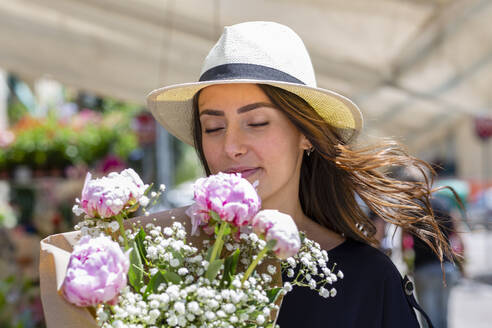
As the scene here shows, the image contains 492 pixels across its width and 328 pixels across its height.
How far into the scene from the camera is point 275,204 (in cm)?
191

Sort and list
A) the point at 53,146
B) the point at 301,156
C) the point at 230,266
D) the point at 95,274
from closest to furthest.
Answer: the point at 95,274 < the point at 230,266 < the point at 301,156 < the point at 53,146

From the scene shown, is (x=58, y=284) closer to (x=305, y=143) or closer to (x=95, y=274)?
(x=95, y=274)

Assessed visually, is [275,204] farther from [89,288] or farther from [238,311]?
[89,288]

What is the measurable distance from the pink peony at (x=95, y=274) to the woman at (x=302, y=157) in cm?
60

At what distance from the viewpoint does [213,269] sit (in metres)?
1.25

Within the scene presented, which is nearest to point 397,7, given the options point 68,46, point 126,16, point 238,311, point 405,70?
point 405,70

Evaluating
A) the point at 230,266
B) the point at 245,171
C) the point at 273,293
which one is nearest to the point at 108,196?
the point at 230,266

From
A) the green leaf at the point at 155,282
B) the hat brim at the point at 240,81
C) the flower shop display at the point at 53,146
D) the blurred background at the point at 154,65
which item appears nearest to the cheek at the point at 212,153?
the hat brim at the point at 240,81

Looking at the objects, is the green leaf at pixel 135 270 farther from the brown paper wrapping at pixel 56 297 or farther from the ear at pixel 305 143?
the ear at pixel 305 143

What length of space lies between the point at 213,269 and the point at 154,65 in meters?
4.90

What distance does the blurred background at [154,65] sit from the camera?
14.7 ft

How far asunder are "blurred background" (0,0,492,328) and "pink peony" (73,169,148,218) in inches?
88.1

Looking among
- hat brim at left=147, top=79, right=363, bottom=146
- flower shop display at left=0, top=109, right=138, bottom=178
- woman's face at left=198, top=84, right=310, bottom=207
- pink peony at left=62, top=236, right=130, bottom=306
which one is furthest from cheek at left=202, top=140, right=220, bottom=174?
flower shop display at left=0, top=109, right=138, bottom=178

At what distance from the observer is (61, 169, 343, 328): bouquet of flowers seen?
3.76ft
